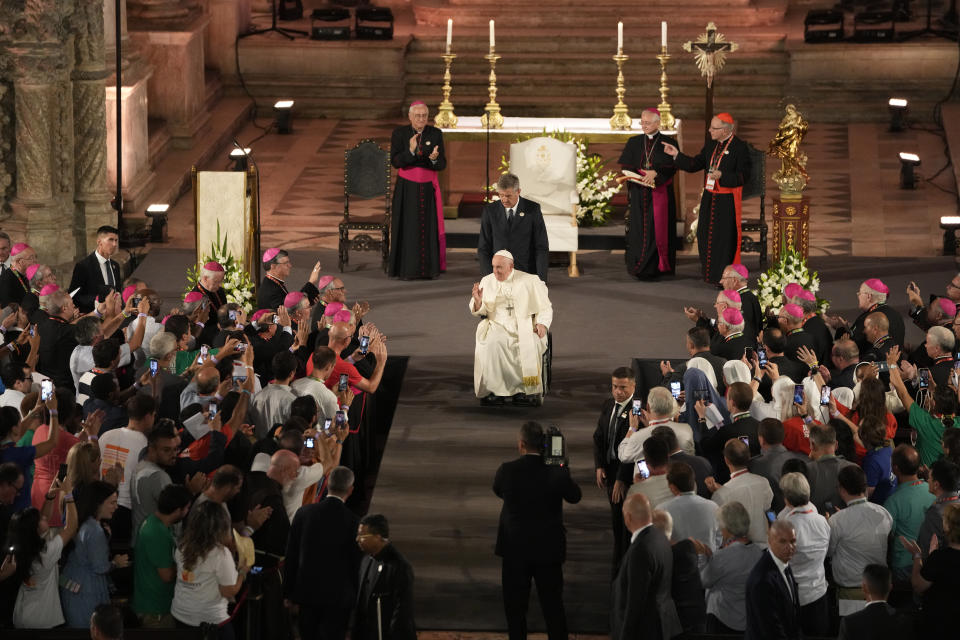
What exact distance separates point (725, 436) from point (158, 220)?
30.8 feet

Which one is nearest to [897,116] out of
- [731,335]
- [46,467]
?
[731,335]

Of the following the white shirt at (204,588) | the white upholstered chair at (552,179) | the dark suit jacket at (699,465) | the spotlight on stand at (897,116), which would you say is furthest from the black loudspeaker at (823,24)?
the white shirt at (204,588)

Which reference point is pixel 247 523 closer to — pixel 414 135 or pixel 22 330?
pixel 22 330

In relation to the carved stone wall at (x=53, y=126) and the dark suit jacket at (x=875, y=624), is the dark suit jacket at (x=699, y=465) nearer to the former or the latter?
the dark suit jacket at (x=875, y=624)

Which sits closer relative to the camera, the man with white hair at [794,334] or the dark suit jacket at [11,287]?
the man with white hair at [794,334]

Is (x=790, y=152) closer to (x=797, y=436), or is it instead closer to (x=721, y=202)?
(x=721, y=202)

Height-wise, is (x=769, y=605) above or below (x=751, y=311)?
below

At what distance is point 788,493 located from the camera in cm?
986

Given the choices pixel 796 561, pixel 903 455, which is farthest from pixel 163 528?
pixel 903 455

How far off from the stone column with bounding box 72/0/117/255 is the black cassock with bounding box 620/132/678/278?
5.28 metres

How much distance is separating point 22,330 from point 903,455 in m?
6.32

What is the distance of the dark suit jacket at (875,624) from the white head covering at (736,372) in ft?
9.48

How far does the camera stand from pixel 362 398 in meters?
13.1

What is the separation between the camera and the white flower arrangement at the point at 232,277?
49.1 feet
